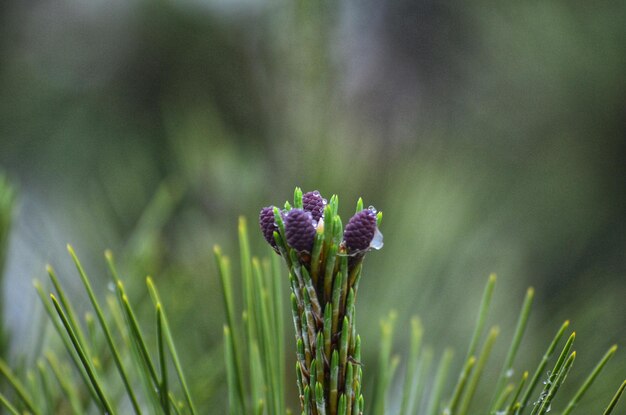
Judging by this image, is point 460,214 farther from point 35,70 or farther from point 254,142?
point 35,70

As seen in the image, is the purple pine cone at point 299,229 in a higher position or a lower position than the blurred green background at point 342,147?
lower

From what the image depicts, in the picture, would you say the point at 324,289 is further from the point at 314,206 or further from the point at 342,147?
the point at 342,147

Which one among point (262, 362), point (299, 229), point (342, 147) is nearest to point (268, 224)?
point (299, 229)

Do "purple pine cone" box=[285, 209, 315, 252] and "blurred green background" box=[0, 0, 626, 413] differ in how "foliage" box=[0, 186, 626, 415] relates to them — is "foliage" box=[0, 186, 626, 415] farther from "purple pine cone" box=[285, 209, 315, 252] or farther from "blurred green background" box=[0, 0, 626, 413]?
"blurred green background" box=[0, 0, 626, 413]

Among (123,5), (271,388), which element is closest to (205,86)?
(123,5)

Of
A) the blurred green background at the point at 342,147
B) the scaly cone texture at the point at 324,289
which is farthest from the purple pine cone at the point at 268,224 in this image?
the blurred green background at the point at 342,147

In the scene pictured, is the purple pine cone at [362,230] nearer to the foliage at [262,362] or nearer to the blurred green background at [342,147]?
the foliage at [262,362]
